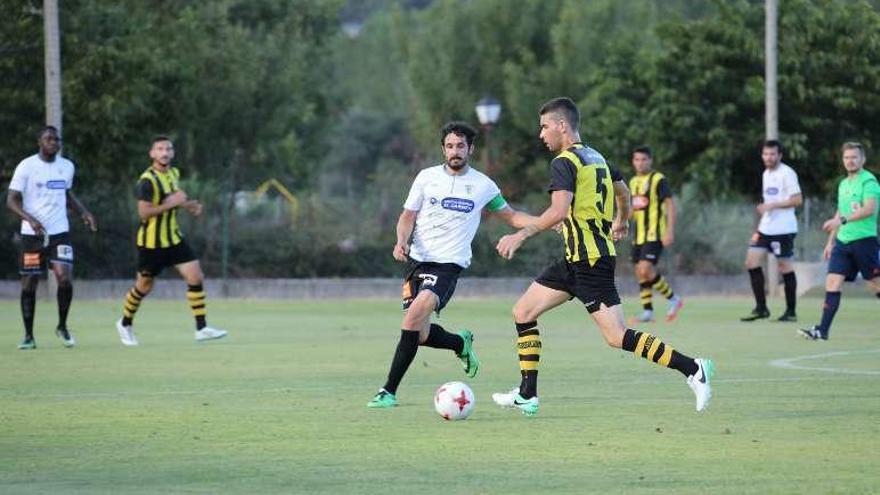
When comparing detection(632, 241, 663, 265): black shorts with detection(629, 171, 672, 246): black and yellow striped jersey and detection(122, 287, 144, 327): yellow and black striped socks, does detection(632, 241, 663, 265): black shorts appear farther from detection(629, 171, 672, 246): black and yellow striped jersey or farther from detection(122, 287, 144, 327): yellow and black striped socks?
detection(122, 287, 144, 327): yellow and black striped socks

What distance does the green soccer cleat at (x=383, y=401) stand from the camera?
13.1m

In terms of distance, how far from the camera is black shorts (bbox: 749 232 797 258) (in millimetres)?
23812

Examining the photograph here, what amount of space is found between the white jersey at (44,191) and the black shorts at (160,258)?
3.10 feet

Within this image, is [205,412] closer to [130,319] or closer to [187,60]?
[130,319]

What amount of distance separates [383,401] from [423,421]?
958mm

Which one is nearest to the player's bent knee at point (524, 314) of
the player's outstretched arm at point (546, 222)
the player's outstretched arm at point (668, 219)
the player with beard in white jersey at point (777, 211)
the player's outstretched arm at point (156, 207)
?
the player's outstretched arm at point (546, 222)

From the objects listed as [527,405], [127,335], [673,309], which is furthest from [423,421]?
[673,309]

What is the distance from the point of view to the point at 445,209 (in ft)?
44.8

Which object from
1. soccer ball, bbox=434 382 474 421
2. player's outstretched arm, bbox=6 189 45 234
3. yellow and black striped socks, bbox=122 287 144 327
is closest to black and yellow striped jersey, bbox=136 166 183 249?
yellow and black striped socks, bbox=122 287 144 327

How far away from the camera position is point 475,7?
52594 millimetres

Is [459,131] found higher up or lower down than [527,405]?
higher up

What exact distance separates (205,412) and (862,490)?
5317 mm

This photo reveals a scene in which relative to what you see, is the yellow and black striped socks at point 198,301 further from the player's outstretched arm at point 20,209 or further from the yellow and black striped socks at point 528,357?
the yellow and black striped socks at point 528,357

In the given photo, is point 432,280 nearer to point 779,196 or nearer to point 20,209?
point 20,209
